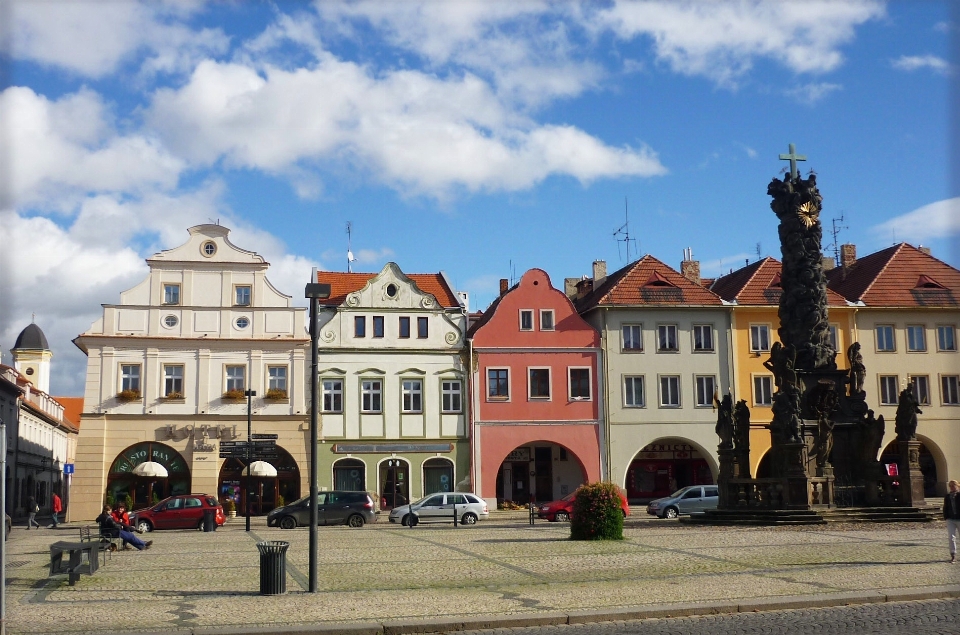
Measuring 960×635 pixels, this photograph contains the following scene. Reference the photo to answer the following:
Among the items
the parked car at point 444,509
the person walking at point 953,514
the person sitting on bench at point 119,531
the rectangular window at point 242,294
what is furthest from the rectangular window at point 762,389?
the person sitting on bench at point 119,531

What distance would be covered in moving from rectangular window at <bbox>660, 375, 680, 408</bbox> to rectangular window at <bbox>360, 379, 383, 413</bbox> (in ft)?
45.8

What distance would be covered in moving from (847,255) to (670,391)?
16.4 m

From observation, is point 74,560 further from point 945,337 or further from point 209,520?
point 945,337

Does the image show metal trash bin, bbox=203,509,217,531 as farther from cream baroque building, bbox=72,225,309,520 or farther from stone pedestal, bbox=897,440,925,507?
stone pedestal, bbox=897,440,925,507

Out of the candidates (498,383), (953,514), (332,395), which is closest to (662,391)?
(498,383)

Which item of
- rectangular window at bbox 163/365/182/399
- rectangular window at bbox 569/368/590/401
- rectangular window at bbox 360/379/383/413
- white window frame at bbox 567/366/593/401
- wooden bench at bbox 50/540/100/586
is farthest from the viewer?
rectangular window at bbox 569/368/590/401

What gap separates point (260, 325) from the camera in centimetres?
4669

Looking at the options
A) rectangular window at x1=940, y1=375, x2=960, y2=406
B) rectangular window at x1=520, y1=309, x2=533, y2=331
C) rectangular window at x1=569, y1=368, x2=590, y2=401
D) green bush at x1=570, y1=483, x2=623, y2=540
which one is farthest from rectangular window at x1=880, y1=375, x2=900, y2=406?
green bush at x1=570, y1=483, x2=623, y2=540

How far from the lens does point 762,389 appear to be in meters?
51.6

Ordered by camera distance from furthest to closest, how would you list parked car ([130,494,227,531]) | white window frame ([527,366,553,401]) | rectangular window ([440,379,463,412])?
white window frame ([527,366,553,401])
rectangular window ([440,379,463,412])
parked car ([130,494,227,531])

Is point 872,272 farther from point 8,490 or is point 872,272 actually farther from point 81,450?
point 8,490

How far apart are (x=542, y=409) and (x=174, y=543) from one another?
24658 mm

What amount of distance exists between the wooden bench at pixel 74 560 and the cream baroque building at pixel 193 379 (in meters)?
27.6

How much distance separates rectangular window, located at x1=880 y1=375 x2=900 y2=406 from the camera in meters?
51.9
